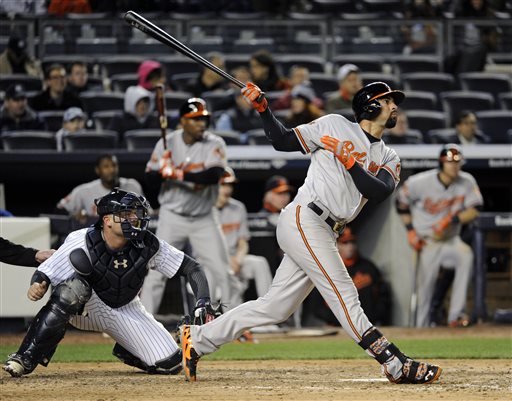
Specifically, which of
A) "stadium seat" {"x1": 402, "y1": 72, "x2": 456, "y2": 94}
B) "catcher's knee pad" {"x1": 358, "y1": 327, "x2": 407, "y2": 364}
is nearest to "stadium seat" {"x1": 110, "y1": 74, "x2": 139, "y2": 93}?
"stadium seat" {"x1": 402, "y1": 72, "x2": 456, "y2": 94}

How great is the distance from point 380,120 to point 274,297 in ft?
3.28

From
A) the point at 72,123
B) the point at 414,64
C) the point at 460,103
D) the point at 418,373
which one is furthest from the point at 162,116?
the point at 414,64

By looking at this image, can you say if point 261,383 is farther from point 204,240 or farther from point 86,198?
point 86,198

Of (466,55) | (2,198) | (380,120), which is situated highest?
(380,120)

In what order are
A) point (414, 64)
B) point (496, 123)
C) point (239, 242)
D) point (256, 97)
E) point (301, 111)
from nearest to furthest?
point (256, 97), point (239, 242), point (301, 111), point (496, 123), point (414, 64)

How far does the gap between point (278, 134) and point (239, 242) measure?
4.34 meters

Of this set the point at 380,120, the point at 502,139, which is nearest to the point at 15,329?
the point at 380,120

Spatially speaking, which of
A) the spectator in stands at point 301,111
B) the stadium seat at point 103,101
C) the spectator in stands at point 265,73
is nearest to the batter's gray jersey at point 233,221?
the spectator in stands at point 301,111

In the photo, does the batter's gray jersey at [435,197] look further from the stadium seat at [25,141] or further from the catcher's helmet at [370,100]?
the catcher's helmet at [370,100]

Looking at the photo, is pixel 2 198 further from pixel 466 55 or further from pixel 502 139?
pixel 466 55

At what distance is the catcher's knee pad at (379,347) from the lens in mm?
5309

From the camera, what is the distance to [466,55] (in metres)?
12.9

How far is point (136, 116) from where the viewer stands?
10.7m

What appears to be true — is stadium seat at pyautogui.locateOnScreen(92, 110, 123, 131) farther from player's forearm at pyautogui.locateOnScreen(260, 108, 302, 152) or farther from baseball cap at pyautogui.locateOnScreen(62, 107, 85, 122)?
player's forearm at pyautogui.locateOnScreen(260, 108, 302, 152)
